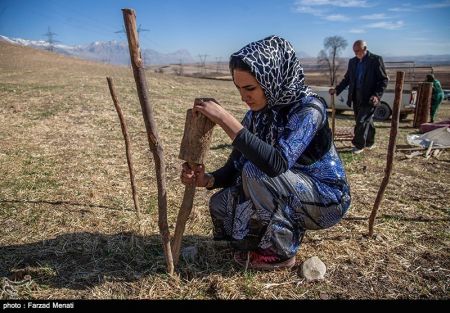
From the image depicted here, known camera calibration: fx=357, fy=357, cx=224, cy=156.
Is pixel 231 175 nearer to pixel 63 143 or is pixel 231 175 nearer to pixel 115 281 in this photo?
pixel 115 281

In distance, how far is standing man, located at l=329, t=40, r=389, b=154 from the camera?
6988 mm

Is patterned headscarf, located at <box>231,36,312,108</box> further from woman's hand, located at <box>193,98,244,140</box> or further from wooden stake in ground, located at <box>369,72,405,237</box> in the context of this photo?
wooden stake in ground, located at <box>369,72,405,237</box>

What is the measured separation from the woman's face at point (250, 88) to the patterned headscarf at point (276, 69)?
0.12ft

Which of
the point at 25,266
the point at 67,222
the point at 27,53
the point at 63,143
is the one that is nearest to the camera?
the point at 25,266

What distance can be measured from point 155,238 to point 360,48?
224 inches

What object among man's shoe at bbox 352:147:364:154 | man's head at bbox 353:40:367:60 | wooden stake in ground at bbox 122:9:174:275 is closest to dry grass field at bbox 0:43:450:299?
wooden stake in ground at bbox 122:9:174:275

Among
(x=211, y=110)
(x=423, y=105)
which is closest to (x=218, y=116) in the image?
(x=211, y=110)

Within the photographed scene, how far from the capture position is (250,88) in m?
2.51

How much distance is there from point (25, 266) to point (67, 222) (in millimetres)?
832

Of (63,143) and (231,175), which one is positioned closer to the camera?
(231,175)

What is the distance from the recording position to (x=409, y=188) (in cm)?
515

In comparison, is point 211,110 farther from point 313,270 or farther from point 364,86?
point 364,86
